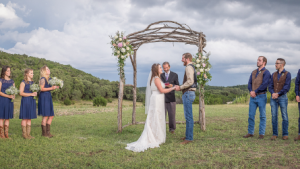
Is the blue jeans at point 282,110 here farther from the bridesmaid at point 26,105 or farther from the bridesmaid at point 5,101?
the bridesmaid at point 5,101

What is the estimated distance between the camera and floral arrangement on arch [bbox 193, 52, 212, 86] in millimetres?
7581

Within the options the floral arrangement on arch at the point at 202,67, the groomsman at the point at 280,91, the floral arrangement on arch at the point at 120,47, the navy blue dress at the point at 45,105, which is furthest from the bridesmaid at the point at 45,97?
the groomsman at the point at 280,91

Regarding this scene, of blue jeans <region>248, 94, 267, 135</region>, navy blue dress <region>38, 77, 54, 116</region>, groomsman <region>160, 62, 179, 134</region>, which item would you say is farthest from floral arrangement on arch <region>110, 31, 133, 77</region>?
blue jeans <region>248, 94, 267, 135</region>

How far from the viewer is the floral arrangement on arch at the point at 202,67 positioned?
24.9 ft

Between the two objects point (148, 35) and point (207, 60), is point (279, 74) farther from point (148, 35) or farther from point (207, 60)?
point (148, 35)

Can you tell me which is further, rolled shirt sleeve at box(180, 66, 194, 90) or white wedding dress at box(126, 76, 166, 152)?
white wedding dress at box(126, 76, 166, 152)

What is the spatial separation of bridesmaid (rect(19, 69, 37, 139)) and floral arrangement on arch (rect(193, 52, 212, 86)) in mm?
5557

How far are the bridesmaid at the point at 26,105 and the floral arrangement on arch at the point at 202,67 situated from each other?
5.56m

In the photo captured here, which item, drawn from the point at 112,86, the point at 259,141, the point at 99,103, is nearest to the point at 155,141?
the point at 259,141

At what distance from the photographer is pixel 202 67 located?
7.62 m

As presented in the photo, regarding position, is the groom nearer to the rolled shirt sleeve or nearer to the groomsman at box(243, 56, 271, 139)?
the rolled shirt sleeve

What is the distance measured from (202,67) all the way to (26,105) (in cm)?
598

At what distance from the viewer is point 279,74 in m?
6.41

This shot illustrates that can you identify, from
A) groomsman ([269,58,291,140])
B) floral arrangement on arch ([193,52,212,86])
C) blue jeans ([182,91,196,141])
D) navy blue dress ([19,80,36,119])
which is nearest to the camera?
blue jeans ([182,91,196,141])
